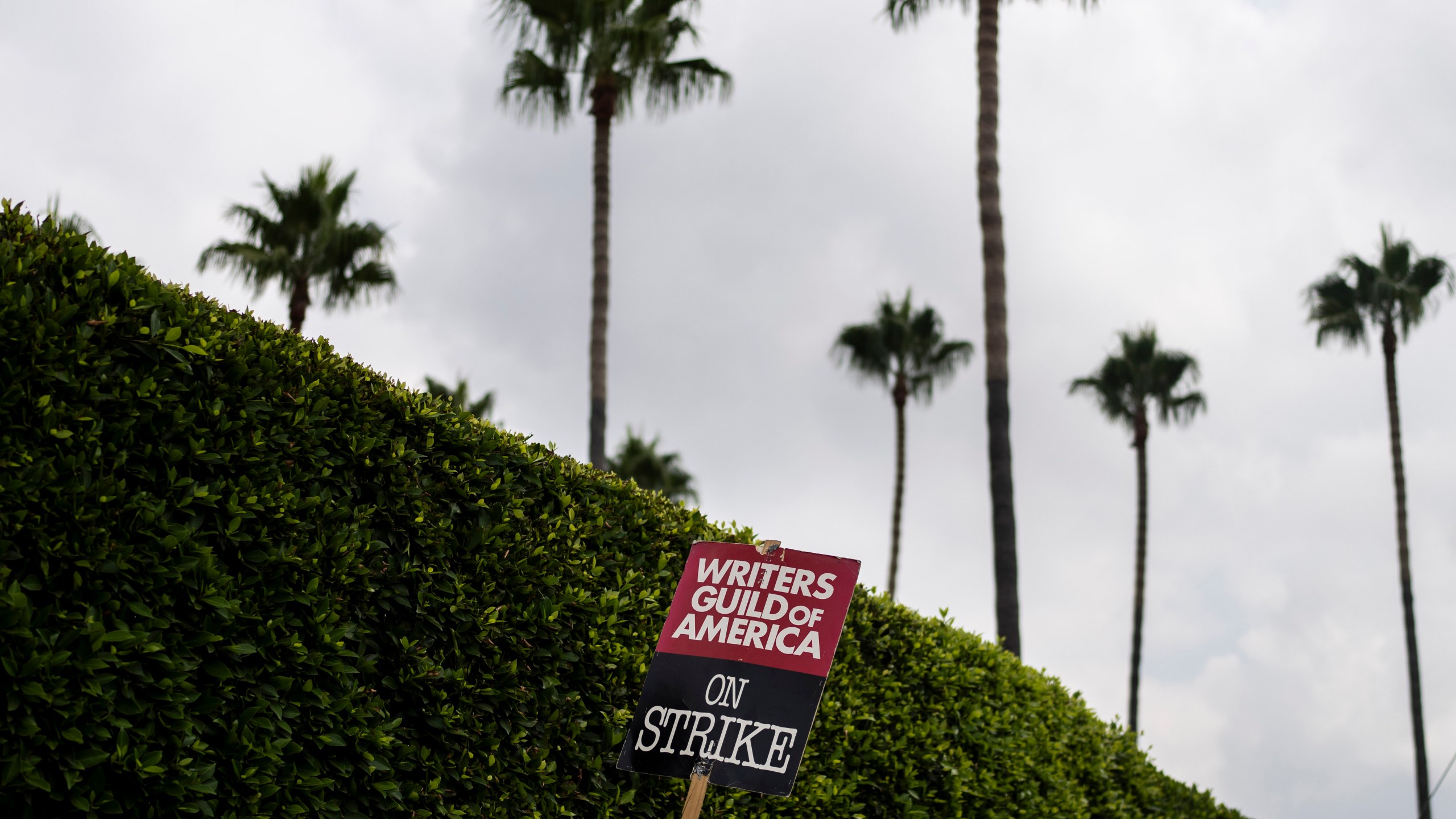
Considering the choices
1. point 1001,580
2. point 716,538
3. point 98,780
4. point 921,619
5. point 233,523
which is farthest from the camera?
point 1001,580

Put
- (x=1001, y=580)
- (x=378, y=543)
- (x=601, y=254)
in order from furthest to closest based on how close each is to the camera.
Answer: (x=601, y=254) < (x=1001, y=580) < (x=378, y=543)

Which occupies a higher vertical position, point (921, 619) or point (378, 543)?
point (921, 619)

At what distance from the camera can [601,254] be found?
1764 cm

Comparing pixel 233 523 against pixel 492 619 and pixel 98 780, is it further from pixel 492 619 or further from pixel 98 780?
pixel 492 619

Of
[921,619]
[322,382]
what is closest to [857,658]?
[921,619]

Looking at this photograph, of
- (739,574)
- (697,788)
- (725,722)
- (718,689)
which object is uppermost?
(739,574)

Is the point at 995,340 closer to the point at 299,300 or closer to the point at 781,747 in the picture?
the point at 781,747

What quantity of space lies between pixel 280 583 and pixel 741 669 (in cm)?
192

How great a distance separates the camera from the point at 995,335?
13.1 metres

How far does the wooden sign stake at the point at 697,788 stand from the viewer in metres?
4.59

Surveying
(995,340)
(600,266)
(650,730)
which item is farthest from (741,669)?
(600,266)

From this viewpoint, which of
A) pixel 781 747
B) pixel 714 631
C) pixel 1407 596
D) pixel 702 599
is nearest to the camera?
pixel 781 747

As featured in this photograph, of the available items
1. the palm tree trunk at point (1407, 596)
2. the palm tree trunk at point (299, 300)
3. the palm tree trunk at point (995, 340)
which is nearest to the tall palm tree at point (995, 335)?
the palm tree trunk at point (995, 340)

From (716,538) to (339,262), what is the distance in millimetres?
14934
